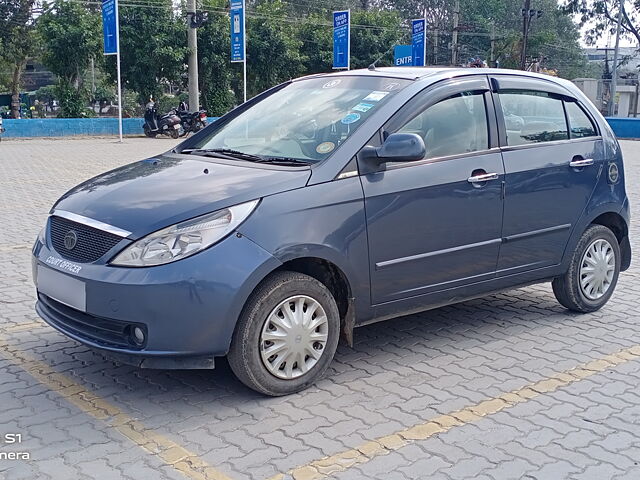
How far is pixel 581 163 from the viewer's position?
540cm

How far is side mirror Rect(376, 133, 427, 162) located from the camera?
13.8 ft

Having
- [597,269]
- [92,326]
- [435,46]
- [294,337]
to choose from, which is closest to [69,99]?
[597,269]

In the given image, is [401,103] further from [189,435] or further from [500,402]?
[189,435]

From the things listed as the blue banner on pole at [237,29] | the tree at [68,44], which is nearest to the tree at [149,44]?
the tree at [68,44]

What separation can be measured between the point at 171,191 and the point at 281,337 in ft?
3.19

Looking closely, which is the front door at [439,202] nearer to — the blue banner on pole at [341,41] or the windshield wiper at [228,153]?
the windshield wiper at [228,153]

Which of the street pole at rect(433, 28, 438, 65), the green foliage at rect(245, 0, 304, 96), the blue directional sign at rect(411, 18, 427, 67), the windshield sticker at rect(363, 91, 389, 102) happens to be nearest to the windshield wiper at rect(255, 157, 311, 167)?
the windshield sticker at rect(363, 91, 389, 102)

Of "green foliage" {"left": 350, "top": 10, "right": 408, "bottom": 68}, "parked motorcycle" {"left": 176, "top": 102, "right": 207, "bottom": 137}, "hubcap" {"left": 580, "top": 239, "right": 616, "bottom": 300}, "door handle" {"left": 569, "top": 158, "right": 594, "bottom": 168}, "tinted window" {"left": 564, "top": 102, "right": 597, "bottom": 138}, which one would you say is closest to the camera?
"door handle" {"left": 569, "top": 158, "right": 594, "bottom": 168}

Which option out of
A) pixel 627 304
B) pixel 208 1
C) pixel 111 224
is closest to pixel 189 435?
pixel 111 224

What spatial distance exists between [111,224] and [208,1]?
1412 inches

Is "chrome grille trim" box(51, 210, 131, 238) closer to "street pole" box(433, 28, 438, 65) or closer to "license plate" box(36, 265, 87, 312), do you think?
"license plate" box(36, 265, 87, 312)

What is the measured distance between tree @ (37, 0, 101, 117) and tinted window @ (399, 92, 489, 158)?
90.2 ft

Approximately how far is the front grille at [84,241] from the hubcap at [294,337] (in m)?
0.90

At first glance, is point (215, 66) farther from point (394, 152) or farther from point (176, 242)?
point (176, 242)
